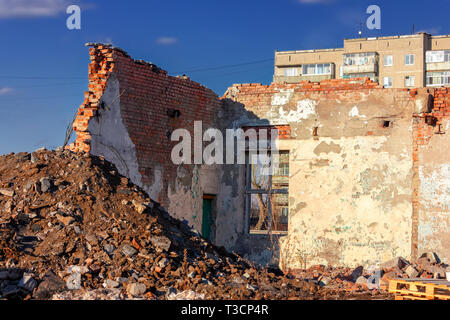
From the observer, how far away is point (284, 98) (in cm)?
1297

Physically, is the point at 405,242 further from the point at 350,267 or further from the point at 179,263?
the point at 179,263

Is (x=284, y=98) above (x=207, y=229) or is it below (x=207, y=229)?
above

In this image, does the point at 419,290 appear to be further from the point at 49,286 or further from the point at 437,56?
the point at 437,56

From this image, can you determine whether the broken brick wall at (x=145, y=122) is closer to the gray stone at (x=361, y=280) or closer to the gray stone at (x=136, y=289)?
the gray stone at (x=361, y=280)

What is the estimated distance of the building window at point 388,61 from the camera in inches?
2096

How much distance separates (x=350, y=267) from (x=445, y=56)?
44.7 meters

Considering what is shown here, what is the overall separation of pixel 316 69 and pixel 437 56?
34.7 feet

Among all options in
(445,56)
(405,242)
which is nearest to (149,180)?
(405,242)

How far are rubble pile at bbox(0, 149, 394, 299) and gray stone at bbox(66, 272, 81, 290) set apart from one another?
0.01 meters

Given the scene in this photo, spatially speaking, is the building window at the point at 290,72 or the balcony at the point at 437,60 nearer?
the balcony at the point at 437,60

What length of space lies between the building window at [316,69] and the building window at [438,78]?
8891 mm

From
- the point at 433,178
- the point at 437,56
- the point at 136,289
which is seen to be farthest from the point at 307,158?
the point at 437,56

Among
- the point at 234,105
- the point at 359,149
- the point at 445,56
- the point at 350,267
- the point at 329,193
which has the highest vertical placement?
the point at 445,56

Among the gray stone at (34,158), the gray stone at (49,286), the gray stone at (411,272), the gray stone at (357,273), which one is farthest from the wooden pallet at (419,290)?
the gray stone at (34,158)
